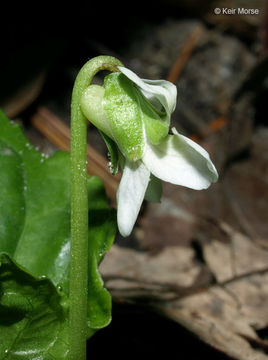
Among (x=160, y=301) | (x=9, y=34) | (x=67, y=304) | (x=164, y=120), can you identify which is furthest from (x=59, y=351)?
(x=9, y=34)

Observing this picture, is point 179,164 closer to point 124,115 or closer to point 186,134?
point 124,115

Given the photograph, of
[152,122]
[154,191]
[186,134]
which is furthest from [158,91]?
[186,134]

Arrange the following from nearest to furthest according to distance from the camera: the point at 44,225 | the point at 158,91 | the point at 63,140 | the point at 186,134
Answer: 1. the point at 158,91
2. the point at 44,225
3. the point at 63,140
4. the point at 186,134

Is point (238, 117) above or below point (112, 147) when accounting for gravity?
below

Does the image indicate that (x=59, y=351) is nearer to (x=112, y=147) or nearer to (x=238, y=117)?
(x=112, y=147)

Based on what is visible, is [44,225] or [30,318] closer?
[30,318]

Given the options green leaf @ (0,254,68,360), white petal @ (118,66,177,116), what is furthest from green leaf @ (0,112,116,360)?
white petal @ (118,66,177,116)

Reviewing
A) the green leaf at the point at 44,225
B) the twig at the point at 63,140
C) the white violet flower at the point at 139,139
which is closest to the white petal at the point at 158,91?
the white violet flower at the point at 139,139
